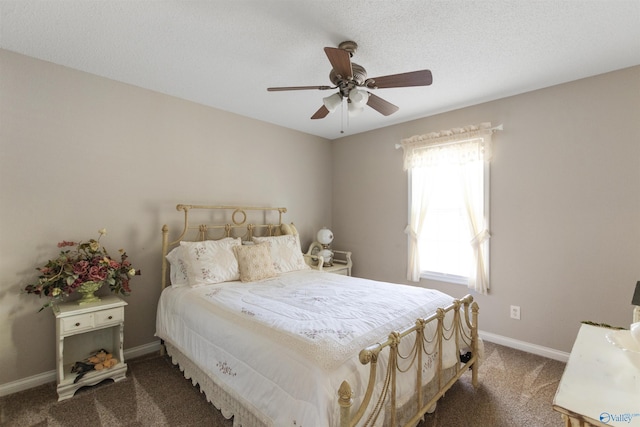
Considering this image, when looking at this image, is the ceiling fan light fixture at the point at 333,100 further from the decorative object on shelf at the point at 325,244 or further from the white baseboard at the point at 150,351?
the white baseboard at the point at 150,351

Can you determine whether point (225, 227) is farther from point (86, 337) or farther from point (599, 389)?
point (599, 389)

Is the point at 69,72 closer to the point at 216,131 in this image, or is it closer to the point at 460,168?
the point at 216,131

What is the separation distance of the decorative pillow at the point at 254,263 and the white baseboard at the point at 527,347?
2.42 metres

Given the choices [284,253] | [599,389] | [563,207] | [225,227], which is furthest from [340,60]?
[563,207]

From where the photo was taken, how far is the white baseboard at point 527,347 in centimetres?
264

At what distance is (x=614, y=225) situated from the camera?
2418 millimetres

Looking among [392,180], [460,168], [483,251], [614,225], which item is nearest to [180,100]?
[392,180]

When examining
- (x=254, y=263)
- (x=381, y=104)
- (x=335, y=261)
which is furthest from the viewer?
(x=335, y=261)

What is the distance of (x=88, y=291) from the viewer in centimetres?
227

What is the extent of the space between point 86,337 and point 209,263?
117 cm

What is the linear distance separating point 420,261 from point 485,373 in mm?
1414

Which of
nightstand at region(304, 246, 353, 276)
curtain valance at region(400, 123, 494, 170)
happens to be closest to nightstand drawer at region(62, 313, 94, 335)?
nightstand at region(304, 246, 353, 276)

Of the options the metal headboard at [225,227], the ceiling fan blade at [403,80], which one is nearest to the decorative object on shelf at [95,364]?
the metal headboard at [225,227]

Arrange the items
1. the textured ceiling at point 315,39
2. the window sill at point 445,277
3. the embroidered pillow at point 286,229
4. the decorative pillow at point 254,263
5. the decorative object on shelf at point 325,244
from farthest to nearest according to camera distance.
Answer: the decorative object on shelf at point 325,244, the embroidered pillow at point 286,229, the window sill at point 445,277, the decorative pillow at point 254,263, the textured ceiling at point 315,39
